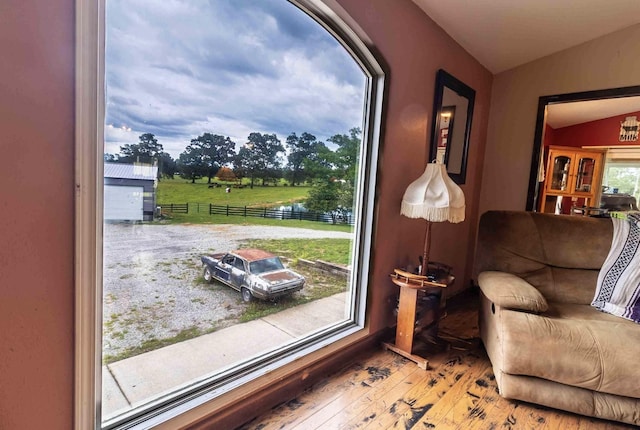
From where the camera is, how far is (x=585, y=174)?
3014 mm

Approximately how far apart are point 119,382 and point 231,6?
5.02 feet

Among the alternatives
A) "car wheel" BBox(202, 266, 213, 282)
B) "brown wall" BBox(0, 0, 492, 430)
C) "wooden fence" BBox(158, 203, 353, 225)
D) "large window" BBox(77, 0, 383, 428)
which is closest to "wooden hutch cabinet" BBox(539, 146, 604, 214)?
"large window" BBox(77, 0, 383, 428)

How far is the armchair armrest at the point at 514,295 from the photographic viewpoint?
1664 mm

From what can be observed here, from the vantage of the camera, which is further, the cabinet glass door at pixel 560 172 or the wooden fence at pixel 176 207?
the cabinet glass door at pixel 560 172

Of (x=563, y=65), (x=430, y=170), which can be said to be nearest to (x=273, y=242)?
(x=430, y=170)

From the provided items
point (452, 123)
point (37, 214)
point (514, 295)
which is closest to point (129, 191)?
point (37, 214)

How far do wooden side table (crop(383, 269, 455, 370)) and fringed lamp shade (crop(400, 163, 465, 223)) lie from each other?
0.39m

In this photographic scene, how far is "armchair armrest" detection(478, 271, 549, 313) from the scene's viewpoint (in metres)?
1.66

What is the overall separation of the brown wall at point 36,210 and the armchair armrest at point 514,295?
1.87 meters

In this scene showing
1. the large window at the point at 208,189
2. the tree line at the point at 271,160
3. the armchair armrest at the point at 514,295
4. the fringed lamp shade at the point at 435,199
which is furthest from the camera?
the fringed lamp shade at the point at 435,199

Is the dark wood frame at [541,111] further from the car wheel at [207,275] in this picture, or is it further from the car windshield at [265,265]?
the car wheel at [207,275]

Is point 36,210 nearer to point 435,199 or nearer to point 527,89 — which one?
point 435,199

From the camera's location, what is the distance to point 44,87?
2.74ft

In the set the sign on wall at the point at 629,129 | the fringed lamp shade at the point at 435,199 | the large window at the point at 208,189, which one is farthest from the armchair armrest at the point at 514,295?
the sign on wall at the point at 629,129
